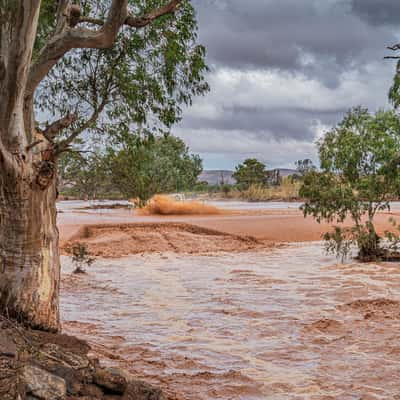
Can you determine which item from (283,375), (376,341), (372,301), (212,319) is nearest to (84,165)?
(212,319)

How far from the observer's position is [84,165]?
6266 millimetres

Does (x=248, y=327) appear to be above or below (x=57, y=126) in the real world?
below

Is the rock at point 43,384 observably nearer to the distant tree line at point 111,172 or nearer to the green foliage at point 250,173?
the distant tree line at point 111,172

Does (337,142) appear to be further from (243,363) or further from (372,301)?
(243,363)

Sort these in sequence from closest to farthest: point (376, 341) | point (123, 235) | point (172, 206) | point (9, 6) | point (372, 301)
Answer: point (9, 6) → point (376, 341) → point (372, 301) → point (123, 235) → point (172, 206)

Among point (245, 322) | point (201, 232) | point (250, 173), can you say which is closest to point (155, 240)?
point (201, 232)

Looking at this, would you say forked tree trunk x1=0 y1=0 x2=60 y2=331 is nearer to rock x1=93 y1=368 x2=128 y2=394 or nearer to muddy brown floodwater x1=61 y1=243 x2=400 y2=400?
muddy brown floodwater x1=61 y1=243 x2=400 y2=400

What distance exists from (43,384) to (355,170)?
9.20 m

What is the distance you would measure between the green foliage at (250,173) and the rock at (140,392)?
52.2 m

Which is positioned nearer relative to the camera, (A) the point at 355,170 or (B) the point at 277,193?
(A) the point at 355,170

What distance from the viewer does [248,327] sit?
6.38m

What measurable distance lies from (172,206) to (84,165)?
58.3ft

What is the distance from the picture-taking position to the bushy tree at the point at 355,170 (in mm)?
10812

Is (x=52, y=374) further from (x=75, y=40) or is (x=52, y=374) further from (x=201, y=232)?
(x=201, y=232)
